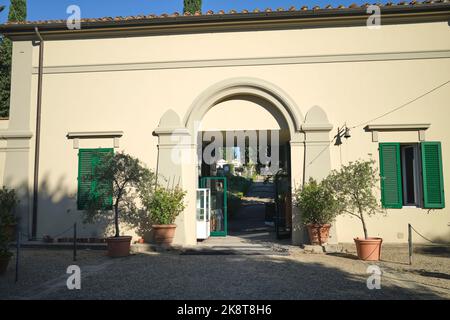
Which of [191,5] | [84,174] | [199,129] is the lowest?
[84,174]

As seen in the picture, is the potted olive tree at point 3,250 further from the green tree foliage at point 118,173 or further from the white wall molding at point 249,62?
the white wall molding at point 249,62

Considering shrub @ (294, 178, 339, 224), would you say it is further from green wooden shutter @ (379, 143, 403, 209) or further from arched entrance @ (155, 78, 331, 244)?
green wooden shutter @ (379, 143, 403, 209)

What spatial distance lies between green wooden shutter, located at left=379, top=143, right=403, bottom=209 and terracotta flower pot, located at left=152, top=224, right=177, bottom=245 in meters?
5.42

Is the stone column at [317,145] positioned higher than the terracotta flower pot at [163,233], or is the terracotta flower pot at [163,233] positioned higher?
the stone column at [317,145]

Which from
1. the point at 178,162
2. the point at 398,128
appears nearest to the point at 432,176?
the point at 398,128

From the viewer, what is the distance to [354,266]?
7043mm

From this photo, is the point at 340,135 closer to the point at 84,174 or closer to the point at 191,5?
the point at 84,174

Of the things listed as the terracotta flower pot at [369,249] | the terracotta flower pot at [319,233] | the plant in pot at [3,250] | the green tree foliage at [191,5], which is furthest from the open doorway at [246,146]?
the green tree foliage at [191,5]

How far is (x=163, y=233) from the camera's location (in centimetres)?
871

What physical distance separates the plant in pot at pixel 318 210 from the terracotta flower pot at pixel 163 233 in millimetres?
3347

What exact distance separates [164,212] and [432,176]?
6.83 meters

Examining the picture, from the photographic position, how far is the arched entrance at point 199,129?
9.11 metres

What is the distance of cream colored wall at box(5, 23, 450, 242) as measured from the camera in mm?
8883

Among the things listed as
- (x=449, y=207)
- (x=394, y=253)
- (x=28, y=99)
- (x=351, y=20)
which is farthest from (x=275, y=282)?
(x=28, y=99)
